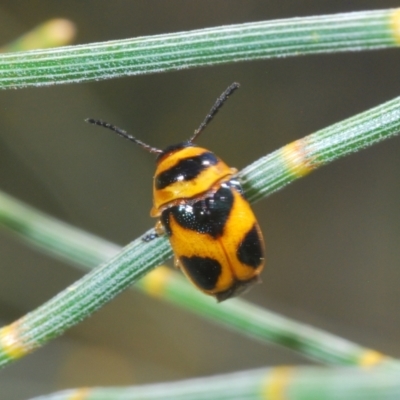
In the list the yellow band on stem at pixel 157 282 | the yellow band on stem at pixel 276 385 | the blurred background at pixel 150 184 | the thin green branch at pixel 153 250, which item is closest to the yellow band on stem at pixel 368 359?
the thin green branch at pixel 153 250

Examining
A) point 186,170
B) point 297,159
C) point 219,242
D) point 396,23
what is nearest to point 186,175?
point 186,170

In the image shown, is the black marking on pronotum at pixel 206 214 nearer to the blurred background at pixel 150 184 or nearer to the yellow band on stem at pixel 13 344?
the yellow band on stem at pixel 13 344

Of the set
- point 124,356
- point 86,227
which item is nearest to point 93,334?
point 124,356

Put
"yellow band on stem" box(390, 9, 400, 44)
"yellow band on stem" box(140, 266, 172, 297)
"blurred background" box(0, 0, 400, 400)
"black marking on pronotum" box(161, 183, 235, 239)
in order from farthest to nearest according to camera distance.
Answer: "blurred background" box(0, 0, 400, 400), "yellow band on stem" box(140, 266, 172, 297), "black marking on pronotum" box(161, 183, 235, 239), "yellow band on stem" box(390, 9, 400, 44)

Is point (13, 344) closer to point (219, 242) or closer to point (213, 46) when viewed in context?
point (219, 242)

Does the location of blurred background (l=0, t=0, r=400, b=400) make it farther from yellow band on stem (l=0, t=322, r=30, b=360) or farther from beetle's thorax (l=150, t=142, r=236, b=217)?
yellow band on stem (l=0, t=322, r=30, b=360)

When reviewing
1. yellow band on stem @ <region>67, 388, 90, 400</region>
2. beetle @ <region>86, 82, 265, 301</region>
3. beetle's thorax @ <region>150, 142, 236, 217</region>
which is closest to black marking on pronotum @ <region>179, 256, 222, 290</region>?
beetle @ <region>86, 82, 265, 301</region>

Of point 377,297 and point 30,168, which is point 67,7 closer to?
point 30,168
